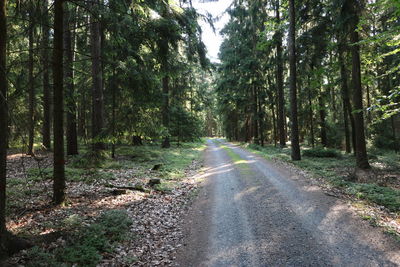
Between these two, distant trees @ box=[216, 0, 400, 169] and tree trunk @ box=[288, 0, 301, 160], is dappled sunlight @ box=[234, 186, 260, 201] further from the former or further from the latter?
tree trunk @ box=[288, 0, 301, 160]

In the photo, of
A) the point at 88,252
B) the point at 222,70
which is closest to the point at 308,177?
the point at 88,252

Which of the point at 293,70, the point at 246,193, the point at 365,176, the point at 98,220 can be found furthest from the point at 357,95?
the point at 98,220

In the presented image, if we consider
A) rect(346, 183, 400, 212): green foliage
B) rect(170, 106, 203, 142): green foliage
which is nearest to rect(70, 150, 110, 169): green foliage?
rect(346, 183, 400, 212): green foliage

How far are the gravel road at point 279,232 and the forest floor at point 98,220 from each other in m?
0.66

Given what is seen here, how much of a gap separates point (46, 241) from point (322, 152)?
16896mm

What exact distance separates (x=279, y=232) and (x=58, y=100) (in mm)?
6280

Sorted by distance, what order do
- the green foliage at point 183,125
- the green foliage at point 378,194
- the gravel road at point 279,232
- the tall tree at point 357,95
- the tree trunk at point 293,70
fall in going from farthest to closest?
the green foliage at point 183,125 → the tree trunk at point 293,70 → the tall tree at point 357,95 → the green foliage at point 378,194 → the gravel road at point 279,232

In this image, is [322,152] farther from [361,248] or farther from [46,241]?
[46,241]

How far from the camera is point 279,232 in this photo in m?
5.48

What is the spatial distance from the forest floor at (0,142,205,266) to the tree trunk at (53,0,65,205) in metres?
0.60

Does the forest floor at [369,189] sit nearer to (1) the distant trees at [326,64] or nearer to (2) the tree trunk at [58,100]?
(1) the distant trees at [326,64]

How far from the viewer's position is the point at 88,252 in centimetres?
433

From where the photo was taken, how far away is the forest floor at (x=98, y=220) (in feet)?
14.1

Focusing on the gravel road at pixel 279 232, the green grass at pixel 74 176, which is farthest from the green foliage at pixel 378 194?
the green grass at pixel 74 176
